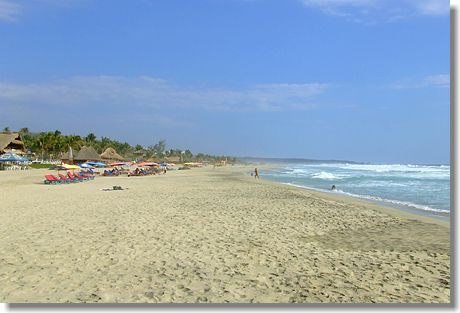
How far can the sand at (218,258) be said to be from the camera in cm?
438

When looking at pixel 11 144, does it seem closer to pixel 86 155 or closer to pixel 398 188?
pixel 86 155

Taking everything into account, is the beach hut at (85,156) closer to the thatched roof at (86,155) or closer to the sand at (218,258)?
the thatched roof at (86,155)

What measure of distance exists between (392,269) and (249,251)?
2.31 metres

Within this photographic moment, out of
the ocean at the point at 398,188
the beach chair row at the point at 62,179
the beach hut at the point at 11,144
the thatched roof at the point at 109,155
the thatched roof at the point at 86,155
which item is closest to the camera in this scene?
the ocean at the point at 398,188

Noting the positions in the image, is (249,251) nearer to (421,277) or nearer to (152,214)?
(421,277)

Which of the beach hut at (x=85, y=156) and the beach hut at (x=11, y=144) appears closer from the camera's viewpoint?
the beach hut at (x=11, y=144)

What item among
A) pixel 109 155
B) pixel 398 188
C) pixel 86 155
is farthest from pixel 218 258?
pixel 109 155

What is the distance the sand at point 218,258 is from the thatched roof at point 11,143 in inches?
1761

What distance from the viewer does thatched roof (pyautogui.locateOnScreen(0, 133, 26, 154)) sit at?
48.8 m

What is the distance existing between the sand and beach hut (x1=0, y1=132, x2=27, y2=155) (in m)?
44.7

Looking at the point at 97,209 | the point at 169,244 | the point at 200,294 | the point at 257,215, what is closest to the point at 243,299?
the point at 200,294

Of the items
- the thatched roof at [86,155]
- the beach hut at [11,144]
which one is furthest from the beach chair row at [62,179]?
the thatched roof at [86,155]

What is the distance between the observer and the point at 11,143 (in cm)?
5138

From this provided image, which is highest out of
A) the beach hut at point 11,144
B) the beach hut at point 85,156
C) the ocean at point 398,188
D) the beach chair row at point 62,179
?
the beach hut at point 11,144
